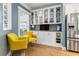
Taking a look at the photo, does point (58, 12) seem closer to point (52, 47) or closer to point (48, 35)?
point (48, 35)

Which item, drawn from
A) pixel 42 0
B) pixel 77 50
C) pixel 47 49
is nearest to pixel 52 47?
pixel 47 49

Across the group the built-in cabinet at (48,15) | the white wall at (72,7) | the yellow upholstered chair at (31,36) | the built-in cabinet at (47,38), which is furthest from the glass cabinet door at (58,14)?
the yellow upholstered chair at (31,36)

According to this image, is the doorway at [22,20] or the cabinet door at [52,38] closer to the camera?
the doorway at [22,20]

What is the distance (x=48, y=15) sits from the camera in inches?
190

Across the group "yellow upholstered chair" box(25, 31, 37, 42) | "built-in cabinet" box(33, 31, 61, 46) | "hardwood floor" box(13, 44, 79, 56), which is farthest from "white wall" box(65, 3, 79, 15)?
"yellow upholstered chair" box(25, 31, 37, 42)

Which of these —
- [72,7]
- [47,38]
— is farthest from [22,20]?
[72,7]

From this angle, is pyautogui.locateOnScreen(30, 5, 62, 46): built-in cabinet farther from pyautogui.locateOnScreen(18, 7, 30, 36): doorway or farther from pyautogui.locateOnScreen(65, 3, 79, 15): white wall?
pyautogui.locateOnScreen(65, 3, 79, 15): white wall

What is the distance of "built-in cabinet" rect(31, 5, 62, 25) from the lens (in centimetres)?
460

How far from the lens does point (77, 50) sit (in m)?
4.02

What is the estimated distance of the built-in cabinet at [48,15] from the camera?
4.60m

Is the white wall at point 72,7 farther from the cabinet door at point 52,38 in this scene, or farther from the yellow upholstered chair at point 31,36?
the yellow upholstered chair at point 31,36

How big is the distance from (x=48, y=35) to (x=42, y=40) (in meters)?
0.33

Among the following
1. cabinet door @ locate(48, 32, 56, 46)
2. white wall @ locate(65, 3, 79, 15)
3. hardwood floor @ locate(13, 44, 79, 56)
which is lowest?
hardwood floor @ locate(13, 44, 79, 56)

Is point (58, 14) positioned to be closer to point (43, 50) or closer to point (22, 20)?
point (22, 20)
